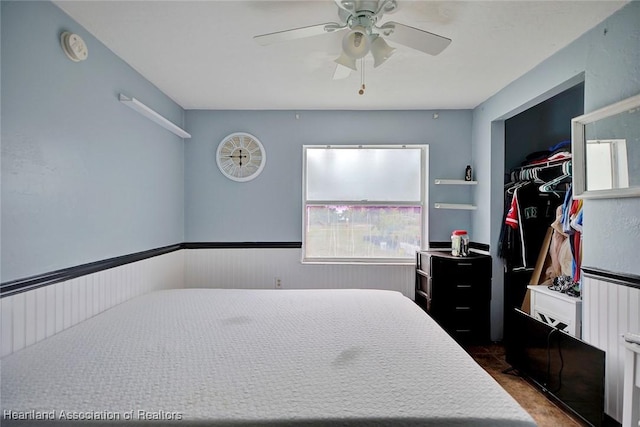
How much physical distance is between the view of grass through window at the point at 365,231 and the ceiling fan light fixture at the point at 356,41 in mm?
2125

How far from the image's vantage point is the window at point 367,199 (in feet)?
11.7

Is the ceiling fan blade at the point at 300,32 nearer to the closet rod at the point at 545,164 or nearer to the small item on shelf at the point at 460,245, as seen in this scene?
the closet rod at the point at 545,164

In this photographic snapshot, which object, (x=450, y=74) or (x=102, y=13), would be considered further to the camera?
(x=450, y=74)

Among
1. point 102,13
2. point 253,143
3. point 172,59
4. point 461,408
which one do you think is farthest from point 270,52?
point 461,408

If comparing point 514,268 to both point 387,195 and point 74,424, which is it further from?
point 74,424

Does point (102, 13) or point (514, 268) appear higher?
point (102, 13)

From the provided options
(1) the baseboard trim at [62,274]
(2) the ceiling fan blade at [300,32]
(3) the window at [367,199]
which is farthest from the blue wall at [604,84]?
(1) the baseboard trim at [62,274]

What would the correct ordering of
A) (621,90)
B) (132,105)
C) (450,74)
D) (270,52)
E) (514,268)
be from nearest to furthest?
1. (621,90)
2. (270,52)
3. (132,105)
4. (450,74)
5. (514,268)

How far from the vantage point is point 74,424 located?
100 centimetres

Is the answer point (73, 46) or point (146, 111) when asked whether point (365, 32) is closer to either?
point (73, 46)

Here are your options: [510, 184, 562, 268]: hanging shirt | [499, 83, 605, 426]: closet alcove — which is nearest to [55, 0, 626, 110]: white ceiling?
[499, 83, 605, 426]: closet alcove

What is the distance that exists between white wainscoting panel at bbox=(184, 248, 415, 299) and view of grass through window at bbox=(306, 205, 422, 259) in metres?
0.17

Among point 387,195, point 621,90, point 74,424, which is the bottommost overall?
point 74,424

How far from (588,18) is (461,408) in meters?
2.23
